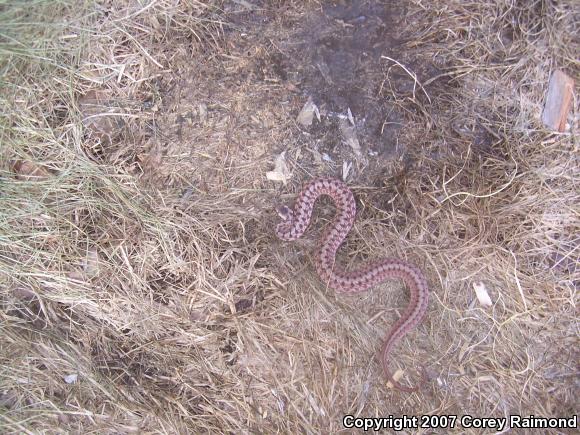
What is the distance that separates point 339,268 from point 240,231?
3.02ft

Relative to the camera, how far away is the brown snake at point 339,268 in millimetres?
3576

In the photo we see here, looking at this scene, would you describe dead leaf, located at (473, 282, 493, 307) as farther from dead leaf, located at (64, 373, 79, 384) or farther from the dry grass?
dead leaf, located at (64, 373, 79, 384)

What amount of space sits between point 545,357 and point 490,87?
2359mm

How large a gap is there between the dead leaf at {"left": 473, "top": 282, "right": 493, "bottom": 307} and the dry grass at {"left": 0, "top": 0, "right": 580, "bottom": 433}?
0.06 m

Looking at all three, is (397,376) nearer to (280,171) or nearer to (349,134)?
(280,171)

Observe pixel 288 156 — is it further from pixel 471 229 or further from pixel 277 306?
pixel 471 229

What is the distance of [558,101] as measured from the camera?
145 inches

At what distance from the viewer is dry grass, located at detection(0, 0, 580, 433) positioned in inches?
135

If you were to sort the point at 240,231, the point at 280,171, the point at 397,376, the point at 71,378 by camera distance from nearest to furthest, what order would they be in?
the point at 71,378
the point at 397,376
the point at 240,231
the point at 280,171

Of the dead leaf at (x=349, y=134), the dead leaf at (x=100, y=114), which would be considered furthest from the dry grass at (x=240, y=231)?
the dead leaf at (x=349, y=134)

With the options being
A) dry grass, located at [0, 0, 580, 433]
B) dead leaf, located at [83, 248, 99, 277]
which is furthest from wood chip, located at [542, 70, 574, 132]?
dead leaf, located at [83, 248, 99, 277]

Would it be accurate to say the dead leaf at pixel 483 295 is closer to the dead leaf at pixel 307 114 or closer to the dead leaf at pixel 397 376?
the dead leaf at pixel 397 376

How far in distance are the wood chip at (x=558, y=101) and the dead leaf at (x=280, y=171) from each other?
227cm

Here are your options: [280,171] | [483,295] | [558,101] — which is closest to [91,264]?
[280,171]
